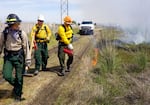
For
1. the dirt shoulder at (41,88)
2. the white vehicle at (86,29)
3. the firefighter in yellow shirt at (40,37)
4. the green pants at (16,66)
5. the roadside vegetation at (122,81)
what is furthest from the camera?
the white vehicle at (86,29)

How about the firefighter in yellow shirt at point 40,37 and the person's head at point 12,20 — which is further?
the firefighter in yellow shirt at point 40,37

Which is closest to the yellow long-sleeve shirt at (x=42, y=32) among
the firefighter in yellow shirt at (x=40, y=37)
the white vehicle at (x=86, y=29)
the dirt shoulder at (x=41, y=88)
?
the firefighter in yellow shirt at (x=40, y=37)

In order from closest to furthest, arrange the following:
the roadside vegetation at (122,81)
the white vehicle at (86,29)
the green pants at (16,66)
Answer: the roadside vegetation at (122,81), the green pants at (16,66), the white vehicle at (86,29)

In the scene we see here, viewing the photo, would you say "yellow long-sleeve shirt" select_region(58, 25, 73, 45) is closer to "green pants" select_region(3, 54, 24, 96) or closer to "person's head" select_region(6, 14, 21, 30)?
"green pants" select_region(3, 54, 24, 96)

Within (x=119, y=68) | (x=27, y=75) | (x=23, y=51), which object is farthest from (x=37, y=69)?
(x=23, y=51)

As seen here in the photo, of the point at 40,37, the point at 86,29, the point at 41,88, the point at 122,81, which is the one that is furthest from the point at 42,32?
the point at 86,29

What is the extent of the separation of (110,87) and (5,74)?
2.75 meters

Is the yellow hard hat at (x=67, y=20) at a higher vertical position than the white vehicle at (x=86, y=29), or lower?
higher

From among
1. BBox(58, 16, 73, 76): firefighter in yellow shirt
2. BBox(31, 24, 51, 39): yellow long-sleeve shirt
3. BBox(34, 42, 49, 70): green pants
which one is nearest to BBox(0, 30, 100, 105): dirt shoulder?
BBox(34, 42, 49, 70): green pants

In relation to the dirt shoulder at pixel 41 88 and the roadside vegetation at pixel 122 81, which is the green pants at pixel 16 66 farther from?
the roadside vegetation at pixel 122 81

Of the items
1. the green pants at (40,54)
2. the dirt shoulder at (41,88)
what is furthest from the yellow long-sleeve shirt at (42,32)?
the dirt shoulder at (41,88)

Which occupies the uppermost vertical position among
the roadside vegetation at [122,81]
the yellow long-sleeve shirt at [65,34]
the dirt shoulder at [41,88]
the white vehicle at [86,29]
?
the yellow long-sleeve shirt at [65,34]

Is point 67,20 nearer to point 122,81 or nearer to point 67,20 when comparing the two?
point 67,20

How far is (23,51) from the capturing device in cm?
918
